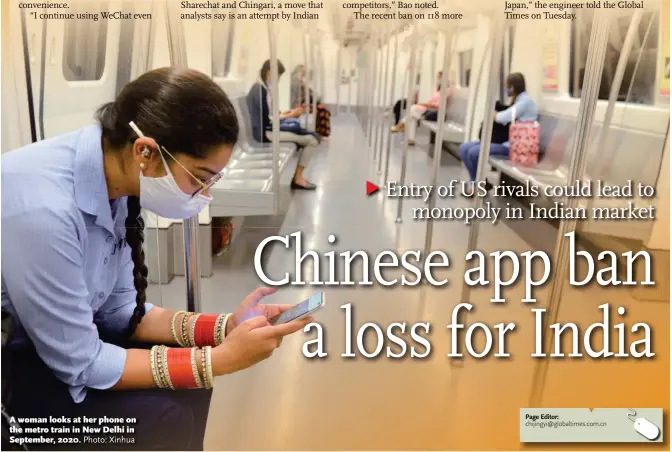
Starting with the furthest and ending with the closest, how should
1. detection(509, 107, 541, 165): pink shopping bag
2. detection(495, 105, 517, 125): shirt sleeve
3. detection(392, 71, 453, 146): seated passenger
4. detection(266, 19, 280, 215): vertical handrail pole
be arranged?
detection(495, 105, 517, 125): shirt sleeve, detection(392, 71, 453, 146): seated passenger, detection(509, 107, 541, 165): pink shopping bag, detection(266, 19, 280, 215): vertical handrail pole

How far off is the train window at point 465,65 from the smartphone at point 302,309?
3.00ft

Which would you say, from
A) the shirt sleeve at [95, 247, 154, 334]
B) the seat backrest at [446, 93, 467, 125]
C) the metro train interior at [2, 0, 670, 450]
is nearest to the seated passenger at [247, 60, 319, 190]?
the metro train interior at [2, 0, 670, 450]

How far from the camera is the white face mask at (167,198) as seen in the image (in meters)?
0.86

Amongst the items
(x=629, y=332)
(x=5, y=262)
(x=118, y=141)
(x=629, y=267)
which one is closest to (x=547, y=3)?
(x=629, y=267)

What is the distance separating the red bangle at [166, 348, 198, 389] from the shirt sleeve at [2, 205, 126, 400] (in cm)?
8

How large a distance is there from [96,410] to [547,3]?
1.19 metres

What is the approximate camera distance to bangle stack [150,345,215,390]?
35.6 inches

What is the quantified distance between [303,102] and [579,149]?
2.98 m

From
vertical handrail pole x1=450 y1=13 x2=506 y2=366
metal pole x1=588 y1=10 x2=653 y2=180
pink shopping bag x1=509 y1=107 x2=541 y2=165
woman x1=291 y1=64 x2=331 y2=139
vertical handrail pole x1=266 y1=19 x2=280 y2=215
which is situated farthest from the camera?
woman x1=291 y1=64 x2=331 y2=139

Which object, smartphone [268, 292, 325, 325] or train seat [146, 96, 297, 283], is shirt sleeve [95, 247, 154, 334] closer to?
train seat [146, 96, 297, 283]

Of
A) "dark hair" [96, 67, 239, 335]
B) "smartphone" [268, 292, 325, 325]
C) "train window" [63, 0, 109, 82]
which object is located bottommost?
"smartphone" [268, 292, 325, 325]

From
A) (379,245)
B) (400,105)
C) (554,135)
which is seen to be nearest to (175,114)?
(379,245)

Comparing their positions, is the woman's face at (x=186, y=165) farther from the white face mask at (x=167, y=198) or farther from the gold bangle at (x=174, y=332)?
the gold bangle at (x=174, y=332)

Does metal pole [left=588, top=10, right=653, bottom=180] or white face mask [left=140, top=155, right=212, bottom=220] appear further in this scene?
metal pole [left=588, top=10, right=653, bottom=180]
